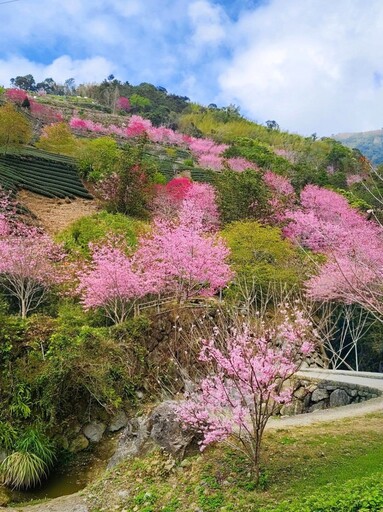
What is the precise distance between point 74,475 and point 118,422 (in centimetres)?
161

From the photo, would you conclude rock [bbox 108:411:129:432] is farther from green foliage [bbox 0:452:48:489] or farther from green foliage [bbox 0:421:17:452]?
green foliage [bbox 0:421:17:452]

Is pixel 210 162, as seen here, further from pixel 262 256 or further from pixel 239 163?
pixel 262 256

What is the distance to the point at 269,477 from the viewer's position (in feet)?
20.4

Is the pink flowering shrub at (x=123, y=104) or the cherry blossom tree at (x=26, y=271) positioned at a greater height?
the pink flowering shrub at (x=123, y=104)

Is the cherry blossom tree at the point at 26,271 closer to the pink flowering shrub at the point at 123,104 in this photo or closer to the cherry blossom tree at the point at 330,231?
the cherry blossom tree at the point at 330,231

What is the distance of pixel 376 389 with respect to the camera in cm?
1046

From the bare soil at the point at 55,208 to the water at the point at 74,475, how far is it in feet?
64.5

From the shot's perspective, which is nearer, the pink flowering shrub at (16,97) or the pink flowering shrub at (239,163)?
the pink flowering shrub at (239,163)

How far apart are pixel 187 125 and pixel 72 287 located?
246 ft

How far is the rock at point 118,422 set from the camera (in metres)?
11.1

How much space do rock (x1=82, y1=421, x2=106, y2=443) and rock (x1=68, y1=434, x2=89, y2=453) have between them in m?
0.12

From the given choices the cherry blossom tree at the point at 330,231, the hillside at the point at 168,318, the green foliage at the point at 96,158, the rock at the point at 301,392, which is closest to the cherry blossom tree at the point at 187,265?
the hillside at the point at 168,318

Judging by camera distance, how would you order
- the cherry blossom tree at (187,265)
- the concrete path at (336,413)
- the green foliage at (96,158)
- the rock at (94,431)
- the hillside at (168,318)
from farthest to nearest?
the green foliage at (96,158) → the cherry blossom tree at (187,265) → the rock at (94,431) → the concrete path at (336,413) → the hillside at (168,318)

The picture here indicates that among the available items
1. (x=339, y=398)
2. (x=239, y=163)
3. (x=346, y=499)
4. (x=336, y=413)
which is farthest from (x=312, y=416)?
(x=239, y=163)
